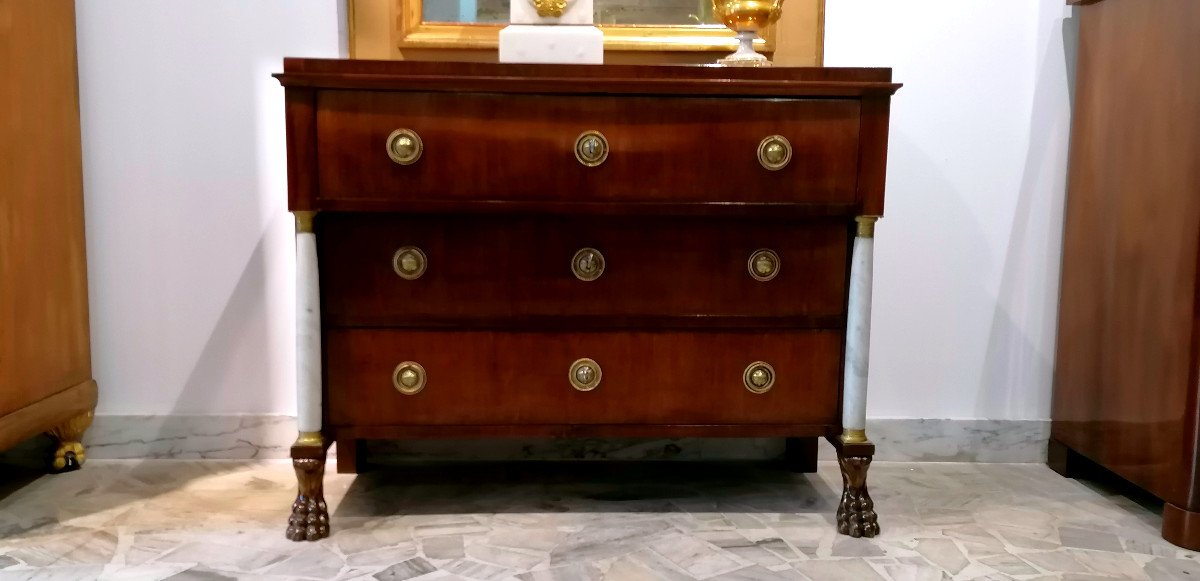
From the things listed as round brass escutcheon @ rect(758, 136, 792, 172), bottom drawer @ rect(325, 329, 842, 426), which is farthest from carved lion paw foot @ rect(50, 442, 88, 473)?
round brass escutcheon @ rect(758, 136, 792, 172)

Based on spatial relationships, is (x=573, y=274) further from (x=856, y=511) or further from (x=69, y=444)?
(x=69, y=444)

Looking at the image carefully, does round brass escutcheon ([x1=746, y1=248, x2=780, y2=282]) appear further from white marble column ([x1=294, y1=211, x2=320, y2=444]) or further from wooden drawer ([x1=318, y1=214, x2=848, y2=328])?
white marble column ([x1=294, y1=211, x2=320, y2=444])

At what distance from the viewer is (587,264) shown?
138 centimetres

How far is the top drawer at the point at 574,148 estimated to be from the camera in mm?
1310

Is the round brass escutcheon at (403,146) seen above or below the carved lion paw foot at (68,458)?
above

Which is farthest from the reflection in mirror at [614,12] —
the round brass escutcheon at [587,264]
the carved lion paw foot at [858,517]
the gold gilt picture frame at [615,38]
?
the carved lion paw foot at [858,517]

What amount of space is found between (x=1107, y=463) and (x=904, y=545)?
1.83 ft

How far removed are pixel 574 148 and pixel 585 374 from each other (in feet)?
1.27

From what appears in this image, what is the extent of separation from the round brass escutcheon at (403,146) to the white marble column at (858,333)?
75 centimetres

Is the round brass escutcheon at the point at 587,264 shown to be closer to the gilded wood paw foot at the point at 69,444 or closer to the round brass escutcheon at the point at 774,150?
the round brass escutcheon at the point at 774,150

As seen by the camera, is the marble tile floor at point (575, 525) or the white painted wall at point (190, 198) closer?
the marble tile floor at point (575, 525)

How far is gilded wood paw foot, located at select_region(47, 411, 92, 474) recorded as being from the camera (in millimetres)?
1782

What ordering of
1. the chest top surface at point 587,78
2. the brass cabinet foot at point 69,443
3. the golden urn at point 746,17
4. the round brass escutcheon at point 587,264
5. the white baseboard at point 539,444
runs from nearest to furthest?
the chest top surface at point 587,78 < the round brass escutcheon at point 587,264 < the golden urn at point 746,17 < the brass cabinet foot at point 69,443 < the white baseboard at point 539,444

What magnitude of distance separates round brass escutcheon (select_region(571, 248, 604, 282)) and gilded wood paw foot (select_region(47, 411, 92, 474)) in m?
1.23
